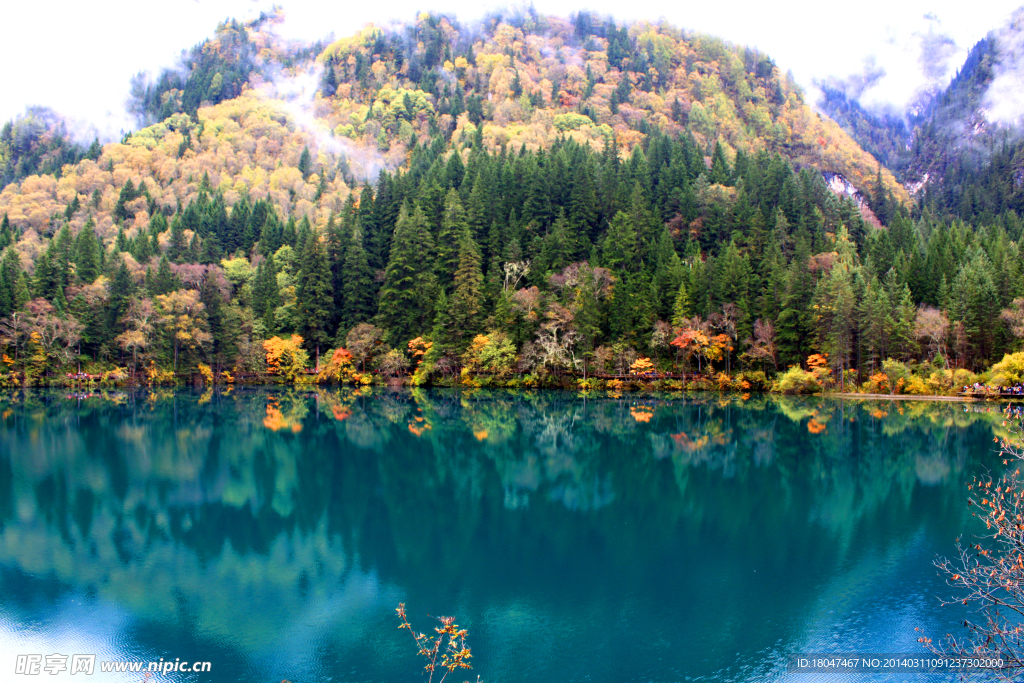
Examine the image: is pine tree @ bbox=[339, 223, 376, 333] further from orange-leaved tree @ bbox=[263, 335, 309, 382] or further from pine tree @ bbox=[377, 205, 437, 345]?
orange-leaved tree @ bbox=[263, 335, 309, 382]

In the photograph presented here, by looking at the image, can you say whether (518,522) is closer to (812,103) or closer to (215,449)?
(215,449)

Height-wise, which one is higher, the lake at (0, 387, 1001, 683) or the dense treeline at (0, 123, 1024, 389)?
the dense treeline at (0, 123, 1024, 389)

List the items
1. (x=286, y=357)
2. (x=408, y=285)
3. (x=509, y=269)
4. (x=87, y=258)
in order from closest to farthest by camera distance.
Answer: (x=509, y=269)
(x=87, y=258)
(x=408, y=285)
(x=286, y=357)

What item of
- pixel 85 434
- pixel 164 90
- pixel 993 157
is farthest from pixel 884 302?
pixel 164 90

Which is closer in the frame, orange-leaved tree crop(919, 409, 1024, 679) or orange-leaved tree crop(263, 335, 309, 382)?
orange-leaved tree crop(919, 409, 1024, 679)

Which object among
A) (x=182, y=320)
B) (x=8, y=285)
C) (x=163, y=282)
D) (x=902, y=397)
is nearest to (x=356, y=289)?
(x=182, y=320)

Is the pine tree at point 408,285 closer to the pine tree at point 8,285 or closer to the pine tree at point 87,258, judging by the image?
the pine tree at point 87,258

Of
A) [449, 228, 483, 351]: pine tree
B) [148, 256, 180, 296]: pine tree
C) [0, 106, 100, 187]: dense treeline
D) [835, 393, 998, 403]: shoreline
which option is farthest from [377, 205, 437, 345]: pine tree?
[0, 106, 100, 187]: dense treeline

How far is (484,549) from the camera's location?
14.3 m

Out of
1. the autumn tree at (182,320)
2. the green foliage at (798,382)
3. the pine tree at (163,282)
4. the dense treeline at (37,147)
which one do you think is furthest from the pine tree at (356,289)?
the dense treeline at (37,147)

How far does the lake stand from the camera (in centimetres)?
994

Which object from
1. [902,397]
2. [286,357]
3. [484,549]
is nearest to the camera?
[484,549]

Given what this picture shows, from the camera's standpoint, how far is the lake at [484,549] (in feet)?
32.6

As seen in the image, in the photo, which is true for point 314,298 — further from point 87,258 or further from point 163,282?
point 87,258
